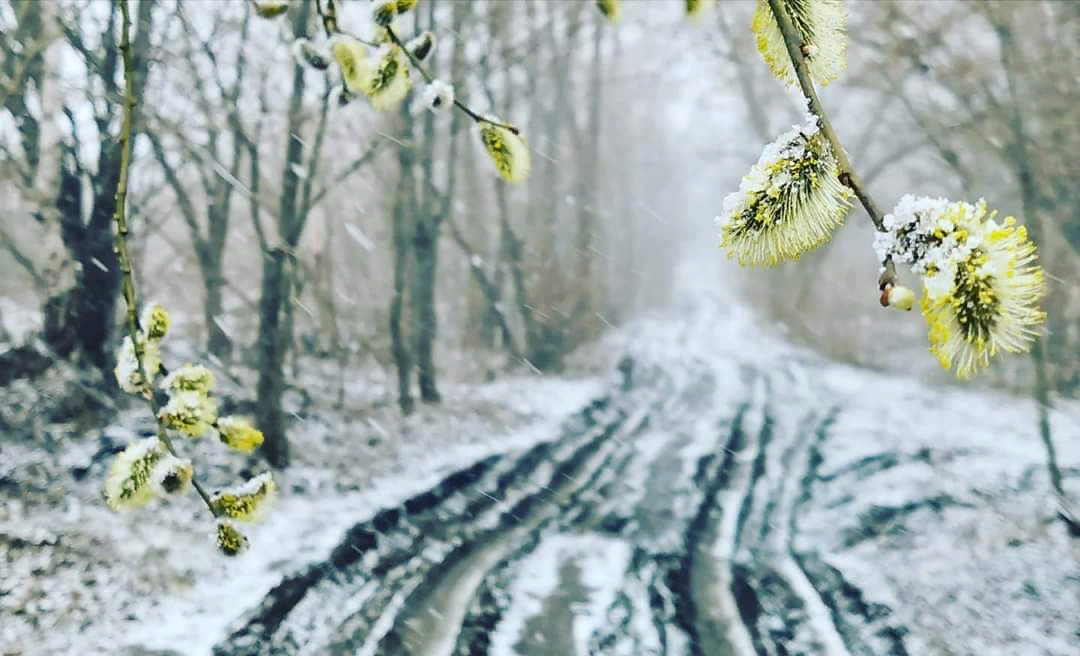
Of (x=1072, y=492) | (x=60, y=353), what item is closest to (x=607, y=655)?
(x=1072, y=492)

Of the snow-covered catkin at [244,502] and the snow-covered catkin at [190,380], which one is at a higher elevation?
the snow-covered catkin at [190,380]

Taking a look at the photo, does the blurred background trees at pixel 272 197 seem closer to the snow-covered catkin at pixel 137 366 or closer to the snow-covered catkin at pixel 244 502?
→ the snow-covered catkin at pixel 137 366

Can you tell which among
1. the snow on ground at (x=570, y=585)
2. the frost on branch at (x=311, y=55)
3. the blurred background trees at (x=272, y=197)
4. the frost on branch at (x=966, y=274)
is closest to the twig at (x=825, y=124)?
the frost on branch at (x=966, y=274)

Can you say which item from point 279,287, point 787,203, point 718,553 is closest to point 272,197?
point 279,287

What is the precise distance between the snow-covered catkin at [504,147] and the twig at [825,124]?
0.47 m

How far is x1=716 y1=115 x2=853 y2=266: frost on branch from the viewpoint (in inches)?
50.4

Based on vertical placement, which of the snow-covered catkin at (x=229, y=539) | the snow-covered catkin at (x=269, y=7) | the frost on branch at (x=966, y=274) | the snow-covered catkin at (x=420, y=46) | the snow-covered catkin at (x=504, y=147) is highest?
the snow-covered catkin at (x=420, y=46)

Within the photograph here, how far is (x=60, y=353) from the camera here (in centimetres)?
941

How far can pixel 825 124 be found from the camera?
3.77 ft

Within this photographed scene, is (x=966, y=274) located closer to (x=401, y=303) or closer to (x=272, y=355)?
(x=272, y=355)

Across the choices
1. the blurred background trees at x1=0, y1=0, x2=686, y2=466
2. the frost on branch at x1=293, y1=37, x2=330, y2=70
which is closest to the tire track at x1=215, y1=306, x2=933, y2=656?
the blurred background trees at x1=0, y1=0, x2=686, y2=466

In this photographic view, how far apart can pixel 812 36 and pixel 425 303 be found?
513 inches

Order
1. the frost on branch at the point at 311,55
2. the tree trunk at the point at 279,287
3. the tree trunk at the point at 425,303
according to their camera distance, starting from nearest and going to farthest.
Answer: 1. the frost on branch at the point at 311,55
2. the tree trunk at the point at 279,287
3. the tree trunk at the point at 425,303

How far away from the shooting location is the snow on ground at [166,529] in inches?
232
